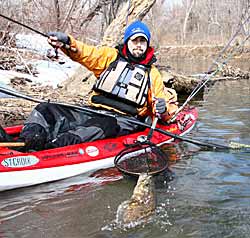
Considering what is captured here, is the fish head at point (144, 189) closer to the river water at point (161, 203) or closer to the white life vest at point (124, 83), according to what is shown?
the river water at point (161, 203)

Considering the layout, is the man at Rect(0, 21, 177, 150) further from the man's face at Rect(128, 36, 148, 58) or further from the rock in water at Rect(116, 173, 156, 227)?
the rock in water at Rect(116, 173, 156, 227)

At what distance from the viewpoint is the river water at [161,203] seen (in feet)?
11.0

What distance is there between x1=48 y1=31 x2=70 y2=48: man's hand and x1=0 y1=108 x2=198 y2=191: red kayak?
103 centimetres

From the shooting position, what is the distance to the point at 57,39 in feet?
14.5

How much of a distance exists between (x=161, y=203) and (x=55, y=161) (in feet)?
3.75

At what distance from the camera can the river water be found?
334 centimetres

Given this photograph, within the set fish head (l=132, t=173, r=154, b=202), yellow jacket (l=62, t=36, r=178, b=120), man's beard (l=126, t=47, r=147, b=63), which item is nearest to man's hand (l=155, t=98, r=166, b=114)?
yellow jacket (l=62, t=36, r=178, b=120)

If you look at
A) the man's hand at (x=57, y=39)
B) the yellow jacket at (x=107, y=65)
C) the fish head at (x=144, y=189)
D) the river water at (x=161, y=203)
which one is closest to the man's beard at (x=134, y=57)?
the yellow jacket at (x=107, y=65)

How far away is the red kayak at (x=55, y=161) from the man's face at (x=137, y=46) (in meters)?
0.94

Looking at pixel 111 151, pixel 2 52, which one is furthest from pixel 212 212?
pixel 2 52

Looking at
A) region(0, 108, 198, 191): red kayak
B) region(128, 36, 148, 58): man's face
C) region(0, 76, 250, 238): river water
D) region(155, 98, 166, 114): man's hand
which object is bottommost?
region(0, 76, 250, 238): river water

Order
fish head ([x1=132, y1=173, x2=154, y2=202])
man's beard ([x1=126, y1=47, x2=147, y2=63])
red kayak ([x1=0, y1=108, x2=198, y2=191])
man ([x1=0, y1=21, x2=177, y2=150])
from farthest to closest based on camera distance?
man's beard ([x1=126, y1=47, x2=147, y2=63]) < man ([x1=0, y1=21, x2=177, y2=150]) < red kayak ([x1=0, y1=108, x2=198, y2=191]) < fish head ([x1=132, y1=173, x2=154, y2=202])

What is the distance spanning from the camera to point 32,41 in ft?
42.7

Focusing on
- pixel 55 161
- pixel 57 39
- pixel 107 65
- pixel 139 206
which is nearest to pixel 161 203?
pixel 139 206
